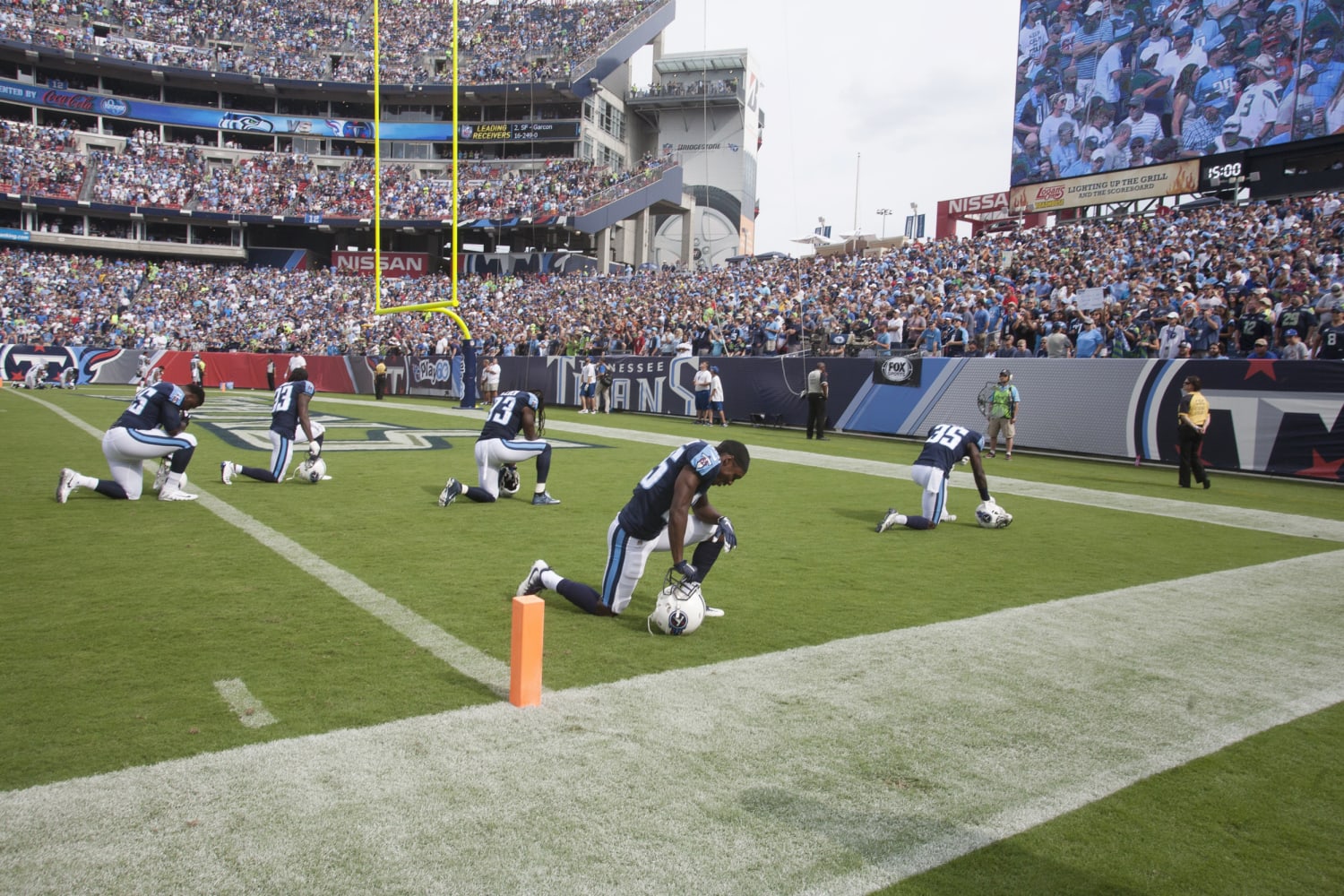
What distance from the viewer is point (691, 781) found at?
3584 mm

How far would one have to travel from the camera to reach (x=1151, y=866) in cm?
309

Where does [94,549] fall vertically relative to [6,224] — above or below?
below

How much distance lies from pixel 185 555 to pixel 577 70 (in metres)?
51.4

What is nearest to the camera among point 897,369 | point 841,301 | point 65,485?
point 65,485

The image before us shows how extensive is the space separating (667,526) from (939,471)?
5.00m

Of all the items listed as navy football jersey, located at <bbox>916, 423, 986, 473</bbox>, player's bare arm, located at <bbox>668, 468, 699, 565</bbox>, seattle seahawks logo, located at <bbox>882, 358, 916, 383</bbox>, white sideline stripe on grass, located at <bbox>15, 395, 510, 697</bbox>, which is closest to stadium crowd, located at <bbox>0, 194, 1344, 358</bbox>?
seattle seahawks logo, located at <bbox>882, 358, 916, 383</bbox>

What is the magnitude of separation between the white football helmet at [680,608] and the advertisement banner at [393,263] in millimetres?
53353

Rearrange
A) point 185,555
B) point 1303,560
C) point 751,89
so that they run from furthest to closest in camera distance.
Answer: point 751,89 → point 1303,560 → point 185,555

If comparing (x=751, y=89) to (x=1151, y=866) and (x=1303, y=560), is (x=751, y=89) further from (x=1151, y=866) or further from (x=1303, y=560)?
(x=1151, y=866)

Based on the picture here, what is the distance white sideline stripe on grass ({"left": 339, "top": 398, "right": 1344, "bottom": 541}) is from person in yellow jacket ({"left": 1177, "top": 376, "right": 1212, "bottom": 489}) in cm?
161

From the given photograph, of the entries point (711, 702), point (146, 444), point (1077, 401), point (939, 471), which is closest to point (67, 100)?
point (146, 444)

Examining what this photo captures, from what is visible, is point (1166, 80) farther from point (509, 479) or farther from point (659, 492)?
point (659, 492)

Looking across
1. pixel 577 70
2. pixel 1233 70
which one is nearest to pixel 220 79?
pixel 577 70

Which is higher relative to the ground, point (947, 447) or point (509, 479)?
point (947, 447)
